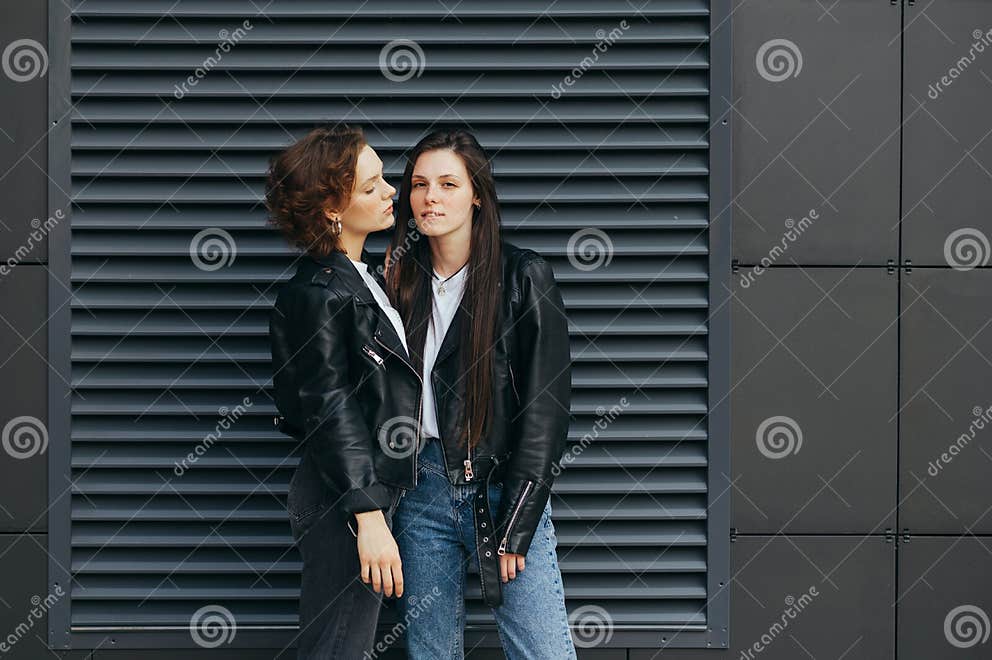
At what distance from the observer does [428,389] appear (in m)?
3.00

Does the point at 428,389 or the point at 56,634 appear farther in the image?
the point at 56,634

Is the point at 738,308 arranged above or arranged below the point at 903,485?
above

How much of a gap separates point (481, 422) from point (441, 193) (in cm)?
72

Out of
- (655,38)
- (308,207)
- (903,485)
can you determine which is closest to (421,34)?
(655,38)

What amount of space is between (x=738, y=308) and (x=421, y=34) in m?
1.68

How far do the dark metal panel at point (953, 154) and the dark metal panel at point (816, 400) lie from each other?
0.24 meters

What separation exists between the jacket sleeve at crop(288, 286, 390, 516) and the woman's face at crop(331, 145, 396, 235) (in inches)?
11.5

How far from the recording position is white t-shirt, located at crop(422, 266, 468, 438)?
2.99 metres

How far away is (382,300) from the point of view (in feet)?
9.76

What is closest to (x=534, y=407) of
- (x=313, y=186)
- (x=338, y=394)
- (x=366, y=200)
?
(x=338, y=394)

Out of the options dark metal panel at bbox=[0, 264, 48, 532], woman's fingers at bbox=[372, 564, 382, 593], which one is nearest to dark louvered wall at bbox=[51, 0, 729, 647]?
dark metal panel at bbox=[0, 264, 48, 532]

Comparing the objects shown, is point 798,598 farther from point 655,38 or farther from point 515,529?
point 655,38

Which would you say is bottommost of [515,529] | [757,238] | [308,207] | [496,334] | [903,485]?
[515,529]

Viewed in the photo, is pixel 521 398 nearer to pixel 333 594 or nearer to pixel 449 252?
pixel 449 252
